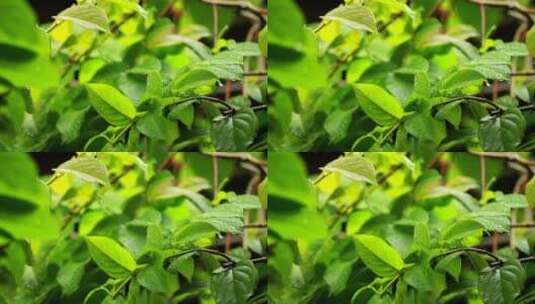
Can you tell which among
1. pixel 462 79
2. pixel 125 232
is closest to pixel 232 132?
pixel 125 232

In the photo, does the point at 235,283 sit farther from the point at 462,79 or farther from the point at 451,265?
the point at 462,79

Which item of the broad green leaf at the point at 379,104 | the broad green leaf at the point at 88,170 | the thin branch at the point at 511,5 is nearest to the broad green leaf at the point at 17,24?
the broad green leaf at the point at 88,170

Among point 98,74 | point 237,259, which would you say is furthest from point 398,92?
point 98,74

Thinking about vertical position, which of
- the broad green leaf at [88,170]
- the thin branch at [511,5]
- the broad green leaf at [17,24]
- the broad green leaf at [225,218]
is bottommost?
the broad green leaf at [225,218]

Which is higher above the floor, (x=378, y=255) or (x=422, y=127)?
(x=422, y=127)

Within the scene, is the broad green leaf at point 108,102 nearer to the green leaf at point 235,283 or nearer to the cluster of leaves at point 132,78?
the cluster of leaves at point 132,78

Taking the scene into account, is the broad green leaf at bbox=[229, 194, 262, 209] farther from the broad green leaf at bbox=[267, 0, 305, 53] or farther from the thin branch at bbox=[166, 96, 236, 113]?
the broad green leaf at bbox=[267, 0, 305, 53]

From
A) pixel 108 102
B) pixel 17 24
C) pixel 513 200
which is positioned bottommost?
pixel 513 200
